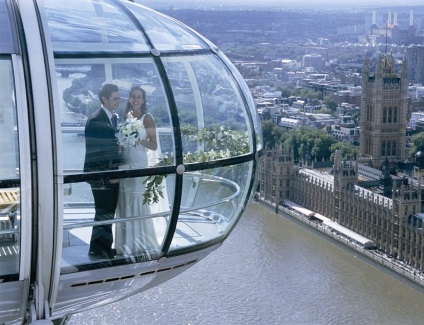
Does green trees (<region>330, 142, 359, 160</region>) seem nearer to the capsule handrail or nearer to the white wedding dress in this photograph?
the capsule handrail

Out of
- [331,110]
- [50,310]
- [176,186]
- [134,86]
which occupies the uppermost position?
[134,86]

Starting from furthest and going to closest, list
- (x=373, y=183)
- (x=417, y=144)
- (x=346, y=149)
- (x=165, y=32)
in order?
1. (x=417, y=144)
2. (x=346, y=149)
3. (x=373, y=183)
4. (x=165, y=32)

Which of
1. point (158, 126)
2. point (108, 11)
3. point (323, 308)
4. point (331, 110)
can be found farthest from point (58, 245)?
point (331, 110)

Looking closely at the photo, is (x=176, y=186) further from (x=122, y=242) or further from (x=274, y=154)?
(x=274, y=154)

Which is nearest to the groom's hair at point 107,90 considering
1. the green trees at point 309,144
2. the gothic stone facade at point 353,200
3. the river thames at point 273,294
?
the river thames at point 273,294

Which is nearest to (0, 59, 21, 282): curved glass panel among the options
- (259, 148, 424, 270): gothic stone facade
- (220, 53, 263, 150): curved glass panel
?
(220, 53, 263, 150): curved glass panel

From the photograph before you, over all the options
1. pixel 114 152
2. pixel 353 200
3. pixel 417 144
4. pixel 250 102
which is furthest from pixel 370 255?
pixel 114 152

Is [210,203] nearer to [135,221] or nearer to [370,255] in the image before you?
[135,221]

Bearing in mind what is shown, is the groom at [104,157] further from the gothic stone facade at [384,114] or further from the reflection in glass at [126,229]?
the gothic stone facade at [384,114]
